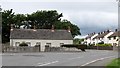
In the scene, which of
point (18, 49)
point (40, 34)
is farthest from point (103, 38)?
point (18, 49)

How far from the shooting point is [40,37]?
276ft

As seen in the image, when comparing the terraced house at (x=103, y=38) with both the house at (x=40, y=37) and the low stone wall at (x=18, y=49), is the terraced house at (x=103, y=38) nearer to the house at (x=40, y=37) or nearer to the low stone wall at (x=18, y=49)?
the house at (x=40, y=37)

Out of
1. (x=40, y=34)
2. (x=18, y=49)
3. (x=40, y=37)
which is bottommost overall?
(x=18, y=49)

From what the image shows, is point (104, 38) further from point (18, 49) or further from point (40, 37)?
point (18, 49)

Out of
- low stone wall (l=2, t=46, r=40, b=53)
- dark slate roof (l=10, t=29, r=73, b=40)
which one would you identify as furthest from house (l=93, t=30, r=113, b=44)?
low stone wall (l=2, t=46, r=40, b=53)

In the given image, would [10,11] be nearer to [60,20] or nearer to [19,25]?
[19,25]

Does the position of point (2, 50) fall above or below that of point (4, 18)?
below

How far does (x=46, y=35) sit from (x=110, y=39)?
4913 cm

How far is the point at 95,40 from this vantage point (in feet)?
494

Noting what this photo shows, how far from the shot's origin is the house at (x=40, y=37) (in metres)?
82.8

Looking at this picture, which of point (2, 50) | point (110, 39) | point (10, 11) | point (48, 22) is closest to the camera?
point (2, 50)

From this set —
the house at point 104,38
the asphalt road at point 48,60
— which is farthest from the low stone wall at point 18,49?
the house at point 104,38

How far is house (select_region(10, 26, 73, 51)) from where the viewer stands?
8281cm

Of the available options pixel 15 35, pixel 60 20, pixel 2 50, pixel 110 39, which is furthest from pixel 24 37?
pixel 110 39
